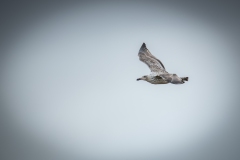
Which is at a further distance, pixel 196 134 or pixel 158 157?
pixel 196 134

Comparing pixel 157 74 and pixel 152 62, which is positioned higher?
pixel 152 62

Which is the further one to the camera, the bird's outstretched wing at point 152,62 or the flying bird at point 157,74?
the bird's outstretched wing at point 152,62

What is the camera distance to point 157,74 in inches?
221

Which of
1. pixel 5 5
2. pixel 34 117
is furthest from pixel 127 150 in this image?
pixel 5 5

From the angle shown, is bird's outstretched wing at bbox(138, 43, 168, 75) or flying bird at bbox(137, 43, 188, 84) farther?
bird's outstretched wing at bbox(138, 43, 168, 75)

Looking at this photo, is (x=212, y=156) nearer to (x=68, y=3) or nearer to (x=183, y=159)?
(x=183, y=159)

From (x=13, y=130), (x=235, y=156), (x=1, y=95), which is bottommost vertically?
(x=235, y=156)

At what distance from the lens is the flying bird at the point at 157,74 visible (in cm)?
508

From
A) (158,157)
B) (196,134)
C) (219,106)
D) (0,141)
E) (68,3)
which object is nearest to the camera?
(158,157)

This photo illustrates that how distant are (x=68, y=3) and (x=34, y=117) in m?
17.6

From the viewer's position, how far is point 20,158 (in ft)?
60.4

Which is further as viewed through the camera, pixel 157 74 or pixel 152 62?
pixel 152 62

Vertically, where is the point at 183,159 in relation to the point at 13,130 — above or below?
below

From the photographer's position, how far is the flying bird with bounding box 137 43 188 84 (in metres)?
5.08
